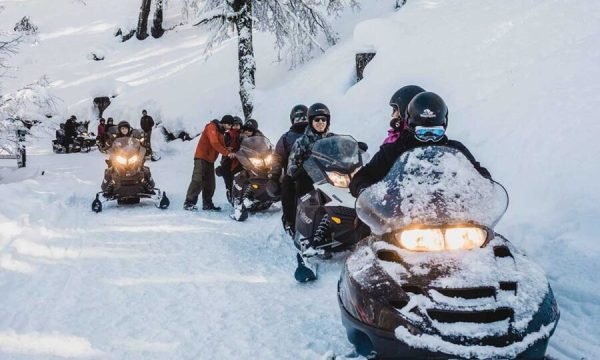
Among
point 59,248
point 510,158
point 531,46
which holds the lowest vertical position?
point 59,248

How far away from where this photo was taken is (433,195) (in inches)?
122

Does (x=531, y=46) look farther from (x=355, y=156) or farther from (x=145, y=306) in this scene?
(x=145, y=306)

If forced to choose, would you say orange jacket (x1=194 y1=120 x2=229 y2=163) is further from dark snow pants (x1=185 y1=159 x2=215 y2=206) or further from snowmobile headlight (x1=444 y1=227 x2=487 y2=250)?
snowmobile headlight (x1=444 y1=227 x2=487 y2=250)

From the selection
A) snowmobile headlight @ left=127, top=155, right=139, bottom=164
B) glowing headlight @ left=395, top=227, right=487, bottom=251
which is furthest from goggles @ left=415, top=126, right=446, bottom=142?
snowmobile headlight @ left=127, top=155, right=139, bottom=164

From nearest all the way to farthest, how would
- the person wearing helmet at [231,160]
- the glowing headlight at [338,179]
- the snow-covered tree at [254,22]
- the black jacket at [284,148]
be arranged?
the glowing headlight at [338,179], the black jacket at [284,148], the person wearing helmet at [231,160], the snow-covered tree at [254,22]

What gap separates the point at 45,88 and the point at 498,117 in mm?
10167

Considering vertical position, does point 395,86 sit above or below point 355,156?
above

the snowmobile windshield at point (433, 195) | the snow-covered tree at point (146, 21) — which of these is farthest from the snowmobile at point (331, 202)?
the snow-covered tree at point (146, 21)

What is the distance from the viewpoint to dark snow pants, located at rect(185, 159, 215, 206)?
422 inches

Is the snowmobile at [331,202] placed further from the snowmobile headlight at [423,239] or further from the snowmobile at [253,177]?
the snowmobile at [253,177]

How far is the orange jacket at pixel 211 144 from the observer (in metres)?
10.4

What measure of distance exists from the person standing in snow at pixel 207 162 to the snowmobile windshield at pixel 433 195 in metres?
7.31

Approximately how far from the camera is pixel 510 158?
298 inches

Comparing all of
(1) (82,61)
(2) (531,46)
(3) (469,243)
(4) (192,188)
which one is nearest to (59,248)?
(4) (192,188)
